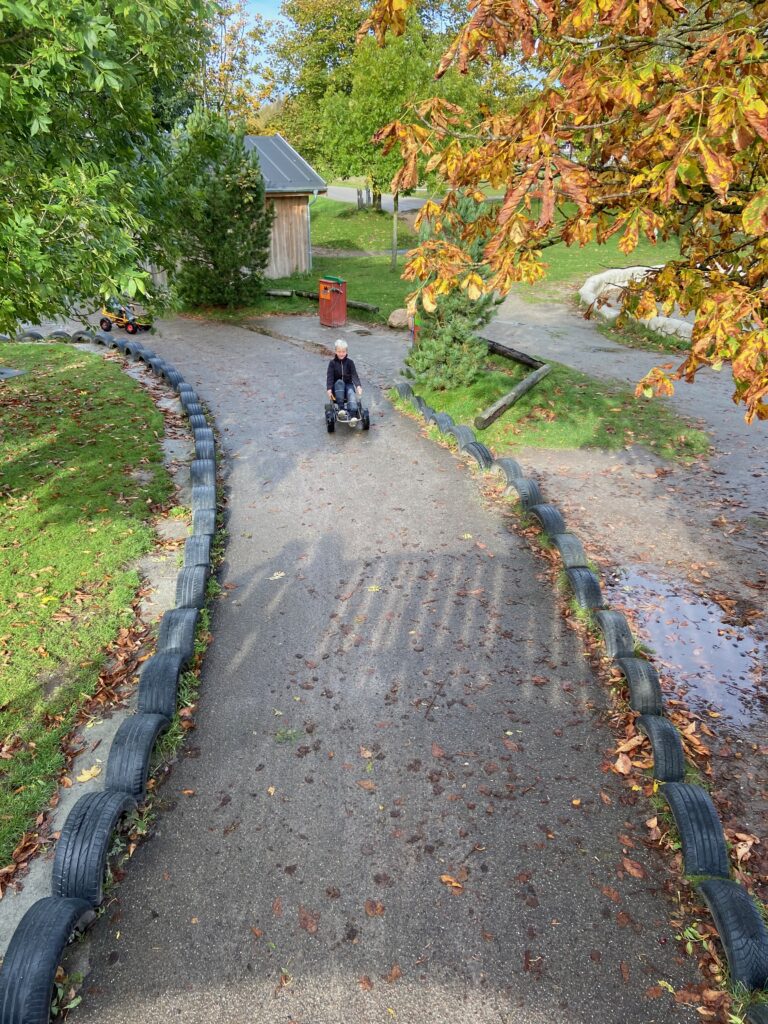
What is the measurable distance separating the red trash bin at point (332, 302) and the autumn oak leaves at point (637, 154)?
A: 549 inches

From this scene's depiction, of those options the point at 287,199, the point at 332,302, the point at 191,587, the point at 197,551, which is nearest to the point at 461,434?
the point at 197,551

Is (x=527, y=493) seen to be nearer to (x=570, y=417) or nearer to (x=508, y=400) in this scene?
(x=508, y=400)

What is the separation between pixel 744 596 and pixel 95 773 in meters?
6.40

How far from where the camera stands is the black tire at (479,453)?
969cm

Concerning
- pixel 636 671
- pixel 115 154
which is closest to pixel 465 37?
pixel 115 154

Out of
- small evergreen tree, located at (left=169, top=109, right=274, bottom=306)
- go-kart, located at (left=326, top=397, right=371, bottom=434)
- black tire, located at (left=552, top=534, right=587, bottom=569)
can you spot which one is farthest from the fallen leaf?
small evergreen tree, located at (left=169, top=109, right=274, bottom=306)

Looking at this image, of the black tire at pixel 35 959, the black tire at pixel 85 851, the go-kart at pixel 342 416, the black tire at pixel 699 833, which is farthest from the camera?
the go-kart at pixel 342 416

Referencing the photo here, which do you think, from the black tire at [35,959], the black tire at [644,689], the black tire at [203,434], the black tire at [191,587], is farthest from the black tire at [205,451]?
the black tire at [35,959]

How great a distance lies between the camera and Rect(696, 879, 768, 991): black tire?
3.27 meters

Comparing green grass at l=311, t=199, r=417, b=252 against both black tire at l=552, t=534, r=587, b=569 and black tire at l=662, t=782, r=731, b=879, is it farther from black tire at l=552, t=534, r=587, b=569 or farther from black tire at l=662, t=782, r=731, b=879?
black tire at l=662, t=782, r=731, b=879

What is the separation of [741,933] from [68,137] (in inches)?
290

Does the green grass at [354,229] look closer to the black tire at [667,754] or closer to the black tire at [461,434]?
the black tire at [461,434]

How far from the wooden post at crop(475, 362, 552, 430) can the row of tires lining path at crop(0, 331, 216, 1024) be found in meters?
5.64

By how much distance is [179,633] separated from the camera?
571 cm
